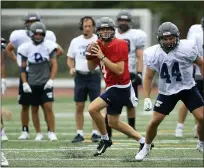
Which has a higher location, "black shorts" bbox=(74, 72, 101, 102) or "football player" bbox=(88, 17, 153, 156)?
"football player" bbox=(88, 17, 153, 156)

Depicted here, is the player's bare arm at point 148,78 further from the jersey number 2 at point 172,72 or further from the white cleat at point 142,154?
the white cleat at point 142,154

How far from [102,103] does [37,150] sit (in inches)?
43.9

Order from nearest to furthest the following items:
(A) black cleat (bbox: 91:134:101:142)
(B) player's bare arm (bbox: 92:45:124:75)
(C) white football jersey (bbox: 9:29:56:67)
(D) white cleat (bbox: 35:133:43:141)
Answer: (B) player's bare arm (bbox: 92:45:124:75), (A) black cleat (bbox: 91:134:101:142), (D) white cleat (bbox: 35:133:43:141), (C) white football jersey (bbox: 9:29:56:67)

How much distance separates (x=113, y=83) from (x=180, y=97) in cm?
84

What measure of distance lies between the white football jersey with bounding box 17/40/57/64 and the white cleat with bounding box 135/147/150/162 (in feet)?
9.16

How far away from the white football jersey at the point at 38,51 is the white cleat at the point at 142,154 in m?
2.79

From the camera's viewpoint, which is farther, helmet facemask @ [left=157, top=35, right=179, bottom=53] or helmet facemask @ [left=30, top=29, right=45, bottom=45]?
helmet facemask @ [left=30, top=29, right=45, bottom=45]

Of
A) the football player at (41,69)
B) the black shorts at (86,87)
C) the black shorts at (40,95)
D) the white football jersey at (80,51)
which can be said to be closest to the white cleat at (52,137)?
the football player at (41,69)

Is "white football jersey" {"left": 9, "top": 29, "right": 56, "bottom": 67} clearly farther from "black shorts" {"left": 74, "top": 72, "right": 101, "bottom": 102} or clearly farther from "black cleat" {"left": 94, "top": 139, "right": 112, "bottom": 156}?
"black cleat" {"left": 94, "top": 139, "right": 112, "bottom": 156}

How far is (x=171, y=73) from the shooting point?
858 centimetres

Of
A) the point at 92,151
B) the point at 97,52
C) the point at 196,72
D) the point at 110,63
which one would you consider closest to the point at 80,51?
the point at 196,72

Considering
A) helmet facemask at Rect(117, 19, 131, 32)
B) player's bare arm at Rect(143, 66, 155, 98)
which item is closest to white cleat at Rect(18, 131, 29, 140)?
helmet facemask at Rect(117, 19, 131, 32)

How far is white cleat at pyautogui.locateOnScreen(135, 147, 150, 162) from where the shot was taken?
861 centimetres

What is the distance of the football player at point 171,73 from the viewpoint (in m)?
8.50
